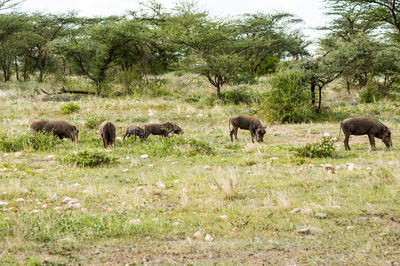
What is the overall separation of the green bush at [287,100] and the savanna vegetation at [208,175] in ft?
0.19

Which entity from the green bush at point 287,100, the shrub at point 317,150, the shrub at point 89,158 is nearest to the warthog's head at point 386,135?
the shrub at point 317,150

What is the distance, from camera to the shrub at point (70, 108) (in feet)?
57.3

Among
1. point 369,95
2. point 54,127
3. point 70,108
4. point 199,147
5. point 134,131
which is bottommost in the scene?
point 369,95

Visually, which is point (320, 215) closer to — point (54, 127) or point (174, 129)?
point (174, 129)

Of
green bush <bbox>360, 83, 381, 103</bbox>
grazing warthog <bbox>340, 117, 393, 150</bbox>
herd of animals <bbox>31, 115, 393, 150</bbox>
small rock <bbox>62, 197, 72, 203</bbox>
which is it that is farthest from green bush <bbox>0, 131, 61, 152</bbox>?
green bush <bbox>360, 83, 381, 103</bbox>

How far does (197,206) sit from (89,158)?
411 centimetres

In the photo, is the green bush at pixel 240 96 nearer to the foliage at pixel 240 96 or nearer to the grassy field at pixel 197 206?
the foliage at pixel 240 96

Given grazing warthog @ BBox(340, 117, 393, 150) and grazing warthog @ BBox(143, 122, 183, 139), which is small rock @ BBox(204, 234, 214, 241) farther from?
grazing warthog @ BBox(143, 122, 183, 139)

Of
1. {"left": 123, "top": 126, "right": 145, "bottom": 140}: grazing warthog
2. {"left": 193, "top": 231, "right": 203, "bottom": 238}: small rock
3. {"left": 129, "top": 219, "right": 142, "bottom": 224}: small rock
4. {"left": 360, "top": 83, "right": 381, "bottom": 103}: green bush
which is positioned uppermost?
{"left": 129, "top": 219, "right": 142, "bottom": 224}: small rock

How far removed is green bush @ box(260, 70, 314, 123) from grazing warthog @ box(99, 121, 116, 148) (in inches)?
300

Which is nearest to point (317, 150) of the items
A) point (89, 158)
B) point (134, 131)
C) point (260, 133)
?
point (260, 133)

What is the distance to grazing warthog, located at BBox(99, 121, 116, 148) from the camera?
11.7 metres

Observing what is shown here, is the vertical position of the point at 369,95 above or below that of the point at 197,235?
below

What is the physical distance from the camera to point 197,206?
592 cm
